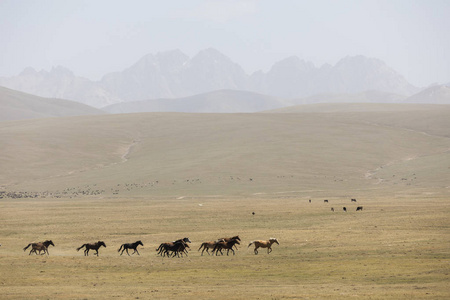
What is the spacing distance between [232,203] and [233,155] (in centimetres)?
5043

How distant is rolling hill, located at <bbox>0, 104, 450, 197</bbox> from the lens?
3863 inches

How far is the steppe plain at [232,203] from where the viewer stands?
2428 cm

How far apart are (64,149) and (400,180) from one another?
74124mm

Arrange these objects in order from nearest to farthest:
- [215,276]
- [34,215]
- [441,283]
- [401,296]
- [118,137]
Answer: [401,296] → [441,283] → [215,276] → [34,215] → [118,137]

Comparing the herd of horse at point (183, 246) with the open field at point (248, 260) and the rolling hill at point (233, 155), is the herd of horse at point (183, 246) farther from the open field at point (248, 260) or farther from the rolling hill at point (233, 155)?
the rolling hill at point (233, 155)

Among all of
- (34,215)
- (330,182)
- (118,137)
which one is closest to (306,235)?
(34,215)

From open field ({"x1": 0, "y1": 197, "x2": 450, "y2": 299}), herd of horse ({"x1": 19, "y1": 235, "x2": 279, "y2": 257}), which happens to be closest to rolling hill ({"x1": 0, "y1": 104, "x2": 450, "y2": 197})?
open field ({"x1": 0, "y1": 197, "x2": 450, "y2": 299})

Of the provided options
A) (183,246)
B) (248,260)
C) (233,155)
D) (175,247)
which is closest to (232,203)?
(183,246)

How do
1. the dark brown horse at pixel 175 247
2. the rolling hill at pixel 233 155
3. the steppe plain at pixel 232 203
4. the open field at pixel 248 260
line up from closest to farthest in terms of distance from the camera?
the open field at pixel 248 260, the steppe plain at pixel 232 203, the dark brown horse at pixel 175 247, the rolling hill at pixel 233 155

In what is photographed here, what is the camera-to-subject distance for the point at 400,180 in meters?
97.5

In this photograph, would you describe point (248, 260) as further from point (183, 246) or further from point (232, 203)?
point (232, 203)

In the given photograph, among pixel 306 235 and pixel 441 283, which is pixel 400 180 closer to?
pixel 306 235

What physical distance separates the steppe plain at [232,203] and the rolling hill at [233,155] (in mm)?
384

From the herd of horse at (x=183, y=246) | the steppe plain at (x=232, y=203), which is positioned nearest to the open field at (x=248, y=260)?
the steppe plain at (x=232, y=203)
